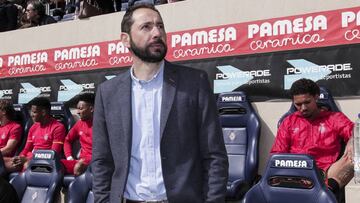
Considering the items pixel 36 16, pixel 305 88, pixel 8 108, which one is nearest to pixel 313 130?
pixel 305 88

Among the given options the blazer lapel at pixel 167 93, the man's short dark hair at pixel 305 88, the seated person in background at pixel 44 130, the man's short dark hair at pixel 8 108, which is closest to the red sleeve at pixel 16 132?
the man's short dark hair at pixel 8 108

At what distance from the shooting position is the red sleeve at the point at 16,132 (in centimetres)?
588

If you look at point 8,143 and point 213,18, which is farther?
point 8,143

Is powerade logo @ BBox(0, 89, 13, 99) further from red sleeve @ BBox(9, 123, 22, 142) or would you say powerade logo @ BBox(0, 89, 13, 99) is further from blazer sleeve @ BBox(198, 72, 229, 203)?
blazer sleeve @ BBox(198, 72, 229, 203)

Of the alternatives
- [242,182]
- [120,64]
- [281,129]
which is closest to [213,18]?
[120,64]

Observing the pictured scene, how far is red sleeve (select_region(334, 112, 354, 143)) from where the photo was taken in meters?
3.66

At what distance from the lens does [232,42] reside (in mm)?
4926

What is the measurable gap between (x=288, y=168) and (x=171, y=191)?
1342 millimetres

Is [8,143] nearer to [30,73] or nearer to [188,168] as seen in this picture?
[30,73]

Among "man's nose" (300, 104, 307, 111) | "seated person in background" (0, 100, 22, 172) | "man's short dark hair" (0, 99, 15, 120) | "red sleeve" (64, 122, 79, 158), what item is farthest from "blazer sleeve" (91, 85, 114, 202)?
"man's short dark hair" (0, 99, 15, 120)

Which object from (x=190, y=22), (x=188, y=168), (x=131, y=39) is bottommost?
(x=188, y=168)

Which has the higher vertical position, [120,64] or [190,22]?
[190,22]

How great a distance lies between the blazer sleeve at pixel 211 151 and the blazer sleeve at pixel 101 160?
0.37 m

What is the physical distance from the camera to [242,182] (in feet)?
12.4
